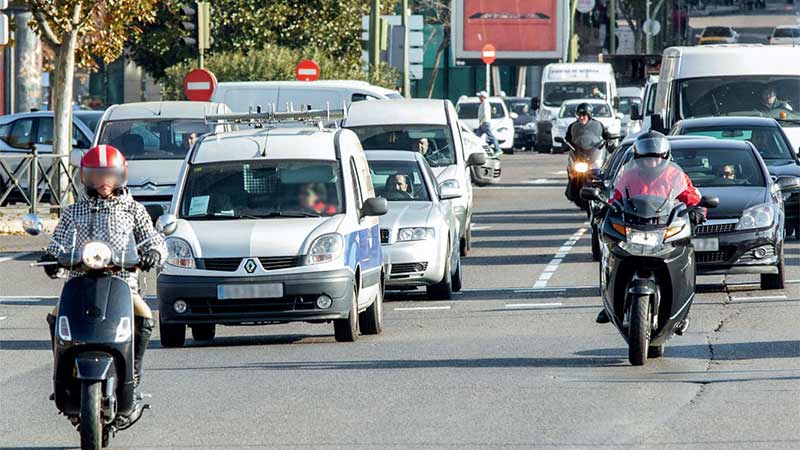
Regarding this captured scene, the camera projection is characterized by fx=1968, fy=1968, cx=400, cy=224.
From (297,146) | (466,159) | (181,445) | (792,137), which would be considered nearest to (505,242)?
(466,159)

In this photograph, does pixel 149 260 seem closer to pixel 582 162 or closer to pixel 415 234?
pixel 415 234

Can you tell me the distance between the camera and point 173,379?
1241cm

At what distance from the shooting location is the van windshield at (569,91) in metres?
55.2

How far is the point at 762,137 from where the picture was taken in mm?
23641

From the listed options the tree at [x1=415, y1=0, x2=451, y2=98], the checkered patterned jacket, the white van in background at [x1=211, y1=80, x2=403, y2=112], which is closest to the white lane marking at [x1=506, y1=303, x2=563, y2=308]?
the checkered patterned jacket

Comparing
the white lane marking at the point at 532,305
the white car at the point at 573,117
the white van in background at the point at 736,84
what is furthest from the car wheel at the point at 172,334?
the white car at the point at 573,117

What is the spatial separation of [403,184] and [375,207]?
4092 millimetres

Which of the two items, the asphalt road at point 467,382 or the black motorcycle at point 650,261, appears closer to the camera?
the asphalt road at point 467,382

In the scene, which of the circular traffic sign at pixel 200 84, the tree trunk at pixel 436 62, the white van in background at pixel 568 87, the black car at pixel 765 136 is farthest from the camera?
the tree trunk at pixel 436 62

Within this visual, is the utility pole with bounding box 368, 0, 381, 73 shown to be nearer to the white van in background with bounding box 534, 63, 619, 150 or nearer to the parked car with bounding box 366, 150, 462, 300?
the white van in background with bounding box 534, 63, 619, 150

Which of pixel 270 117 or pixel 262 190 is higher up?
pixel 270 117

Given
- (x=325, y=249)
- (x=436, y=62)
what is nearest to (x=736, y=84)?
(x=325, y=249)

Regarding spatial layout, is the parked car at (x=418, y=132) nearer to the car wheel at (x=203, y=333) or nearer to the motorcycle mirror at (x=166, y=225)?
the car wheel at (x=203, y=333)

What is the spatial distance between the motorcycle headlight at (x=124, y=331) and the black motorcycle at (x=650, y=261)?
4.26 m
